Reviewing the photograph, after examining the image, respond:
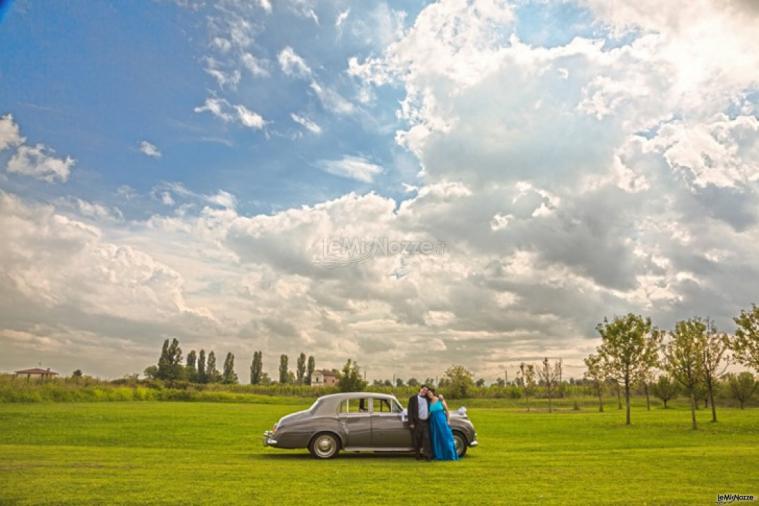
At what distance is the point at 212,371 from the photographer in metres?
157

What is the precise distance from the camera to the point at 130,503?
32.9ft

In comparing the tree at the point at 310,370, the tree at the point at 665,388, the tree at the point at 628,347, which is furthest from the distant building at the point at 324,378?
the tree at the point at 628,347

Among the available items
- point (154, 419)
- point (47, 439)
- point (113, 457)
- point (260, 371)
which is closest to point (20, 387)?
point (154, 419)

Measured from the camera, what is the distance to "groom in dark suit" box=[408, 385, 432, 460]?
57.3 feet

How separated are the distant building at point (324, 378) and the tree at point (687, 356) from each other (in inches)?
Result: 4423

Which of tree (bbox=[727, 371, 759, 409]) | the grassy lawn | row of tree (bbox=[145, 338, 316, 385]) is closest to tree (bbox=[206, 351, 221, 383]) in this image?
row of tree (bbox=[145, 338, 316, 385])

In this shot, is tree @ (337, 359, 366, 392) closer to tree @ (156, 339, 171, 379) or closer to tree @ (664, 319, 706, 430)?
tree @ (664, 319, 706, 430)

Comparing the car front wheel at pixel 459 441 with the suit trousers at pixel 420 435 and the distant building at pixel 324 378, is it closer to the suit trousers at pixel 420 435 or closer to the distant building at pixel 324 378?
the suit trousers at pixel 420 435

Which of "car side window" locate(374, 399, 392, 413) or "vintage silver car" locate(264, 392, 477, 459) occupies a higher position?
"car side window" locate(374, 399, 392, 413)

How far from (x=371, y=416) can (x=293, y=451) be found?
3.68 m

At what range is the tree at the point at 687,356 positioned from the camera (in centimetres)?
3878

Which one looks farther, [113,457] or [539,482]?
[113,457]

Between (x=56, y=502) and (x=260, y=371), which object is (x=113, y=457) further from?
(x=260, y=371)

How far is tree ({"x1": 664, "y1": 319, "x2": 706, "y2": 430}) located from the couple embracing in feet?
87.7
